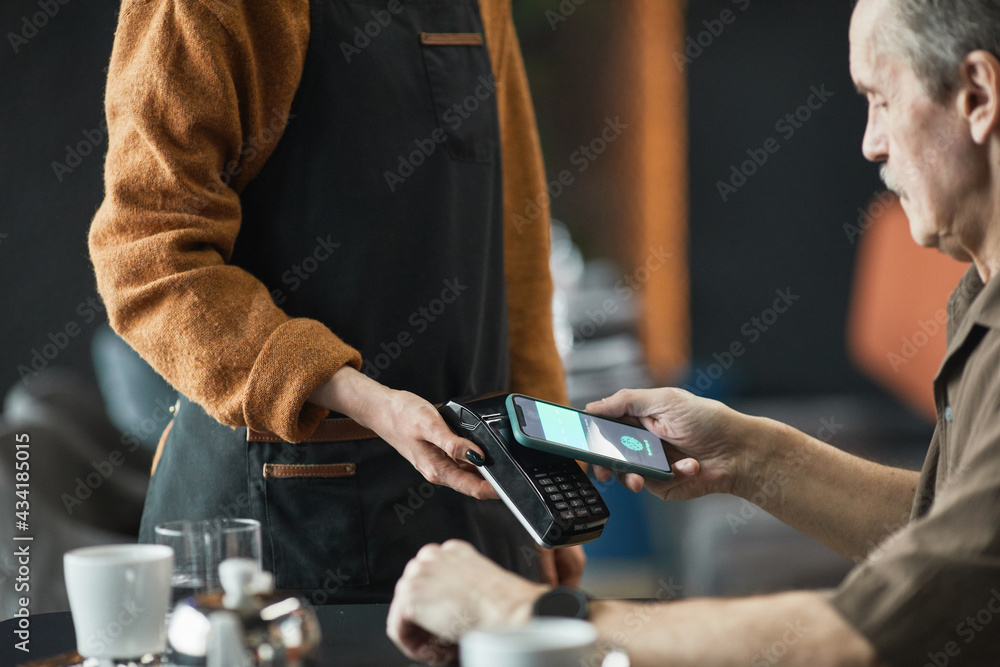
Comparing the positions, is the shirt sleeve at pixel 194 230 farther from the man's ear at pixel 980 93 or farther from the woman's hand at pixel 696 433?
the man's ear at pixel 980 93

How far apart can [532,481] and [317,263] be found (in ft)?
1.27

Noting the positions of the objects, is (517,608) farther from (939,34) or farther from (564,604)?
(939,34)

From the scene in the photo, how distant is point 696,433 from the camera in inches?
48.3

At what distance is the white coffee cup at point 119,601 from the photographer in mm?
677

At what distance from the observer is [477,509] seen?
1.21m

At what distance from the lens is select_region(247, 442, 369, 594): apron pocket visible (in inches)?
42.9

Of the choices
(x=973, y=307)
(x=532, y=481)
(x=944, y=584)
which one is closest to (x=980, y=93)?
(x=973, y=307)

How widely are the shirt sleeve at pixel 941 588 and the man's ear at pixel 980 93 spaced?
1.04ft
